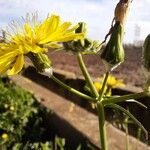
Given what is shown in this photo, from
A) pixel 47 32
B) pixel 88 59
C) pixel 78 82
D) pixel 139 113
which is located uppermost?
pixel 47 32

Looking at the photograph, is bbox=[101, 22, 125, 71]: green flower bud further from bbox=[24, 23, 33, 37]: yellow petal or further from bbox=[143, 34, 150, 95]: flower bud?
bbox=[24, 23, 33, 37]: yellow petal

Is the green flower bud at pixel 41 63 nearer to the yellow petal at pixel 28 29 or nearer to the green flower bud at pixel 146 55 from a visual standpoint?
the yellow petal at pixel 28 29

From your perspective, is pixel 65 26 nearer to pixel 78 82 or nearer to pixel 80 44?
pixel 80 44

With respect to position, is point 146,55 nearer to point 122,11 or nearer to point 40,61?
point 122,11

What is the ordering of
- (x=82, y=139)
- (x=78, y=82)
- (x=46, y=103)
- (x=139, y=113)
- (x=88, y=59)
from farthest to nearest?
1. (x=88, y=59)
2. (x=78, y=82)
3. (x=46, y=103)
4. (x=82, y=139)
5. (x=139, y=113)

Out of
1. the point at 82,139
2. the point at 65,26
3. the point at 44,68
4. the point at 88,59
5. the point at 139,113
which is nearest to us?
the point at 65,26

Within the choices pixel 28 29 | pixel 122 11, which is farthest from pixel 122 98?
pixel 28 29

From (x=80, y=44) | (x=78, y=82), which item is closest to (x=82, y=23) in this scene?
(x=80, y=44)
